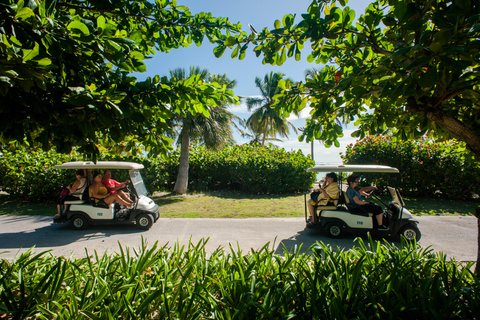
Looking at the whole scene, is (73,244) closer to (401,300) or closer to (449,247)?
(401,300)

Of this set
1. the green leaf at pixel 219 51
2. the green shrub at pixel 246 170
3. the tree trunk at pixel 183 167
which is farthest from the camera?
the tree trunk at pixel 183 167

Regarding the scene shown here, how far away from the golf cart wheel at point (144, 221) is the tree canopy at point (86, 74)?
3.68 metres

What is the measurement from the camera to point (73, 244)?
217 inches

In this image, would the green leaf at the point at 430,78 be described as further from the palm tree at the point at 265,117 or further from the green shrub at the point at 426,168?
the palm tree at the point at 265,117

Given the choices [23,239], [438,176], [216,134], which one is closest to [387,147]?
[438,176]

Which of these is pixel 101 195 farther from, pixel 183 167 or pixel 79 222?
pixel 183 167

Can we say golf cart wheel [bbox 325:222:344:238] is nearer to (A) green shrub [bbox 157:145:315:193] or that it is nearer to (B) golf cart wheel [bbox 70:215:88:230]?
(A) green shrub [bbox 157:145:315:193]

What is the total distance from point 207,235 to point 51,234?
384 centimetres

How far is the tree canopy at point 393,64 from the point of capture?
170cm

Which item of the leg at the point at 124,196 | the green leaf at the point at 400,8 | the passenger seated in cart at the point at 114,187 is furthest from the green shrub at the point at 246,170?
the green leaf at the point at 400,8

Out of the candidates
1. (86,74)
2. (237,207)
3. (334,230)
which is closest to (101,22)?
(86,74)

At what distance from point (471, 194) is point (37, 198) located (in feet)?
55.0

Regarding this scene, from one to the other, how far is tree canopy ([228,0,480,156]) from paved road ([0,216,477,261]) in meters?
2.94

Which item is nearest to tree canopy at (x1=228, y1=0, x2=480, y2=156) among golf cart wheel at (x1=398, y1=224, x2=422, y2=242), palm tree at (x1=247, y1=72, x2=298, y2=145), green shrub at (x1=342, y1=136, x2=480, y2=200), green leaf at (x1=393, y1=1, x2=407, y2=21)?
green leaf at (x1=393, y1=1, x2=407, y2=21)
